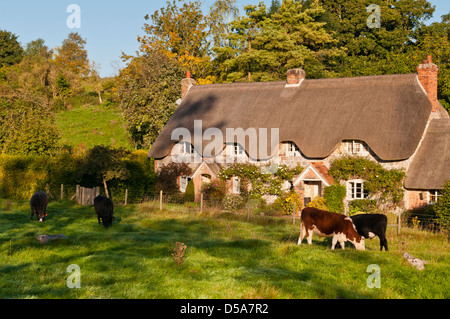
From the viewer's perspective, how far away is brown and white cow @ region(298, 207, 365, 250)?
47.0ft

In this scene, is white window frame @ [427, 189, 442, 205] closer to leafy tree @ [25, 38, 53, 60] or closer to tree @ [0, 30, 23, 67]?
tree @ [0, 30, 23, 67]

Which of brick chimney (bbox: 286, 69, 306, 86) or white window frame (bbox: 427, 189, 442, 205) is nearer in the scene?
white window frame (bbox: 427, 189, 442, 205)

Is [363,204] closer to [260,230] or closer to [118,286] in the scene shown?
[260,230]

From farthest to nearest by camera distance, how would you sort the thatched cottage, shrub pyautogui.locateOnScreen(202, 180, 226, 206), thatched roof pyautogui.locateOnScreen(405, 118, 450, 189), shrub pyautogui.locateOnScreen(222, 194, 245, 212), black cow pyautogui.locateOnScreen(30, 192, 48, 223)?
1. shrub pyautogui.locateOnScreen(202, 180, 226, 206)
2. shrub pyautogui.locateOnScreen(222, 194, 245, 212)
3. the thatched cottage
4. thatched roof pyautogui.locateOnScreen(405, 118, 450, 189)
5. black cow pyautogui.locateOnScreen(30, 192, 48, 223)

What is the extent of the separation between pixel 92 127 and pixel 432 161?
38925mm

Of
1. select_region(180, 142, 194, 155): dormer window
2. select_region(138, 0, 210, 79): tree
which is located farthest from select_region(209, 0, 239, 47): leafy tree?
select_region(180, 142, 194, 155): dormer window

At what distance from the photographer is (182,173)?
31.1 m

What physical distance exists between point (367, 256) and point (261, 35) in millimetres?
32830

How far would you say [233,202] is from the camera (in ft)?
91.7

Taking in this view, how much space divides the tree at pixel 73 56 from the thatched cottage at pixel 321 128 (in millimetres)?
48633

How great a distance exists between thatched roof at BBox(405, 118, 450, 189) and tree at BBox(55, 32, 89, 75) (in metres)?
61.0

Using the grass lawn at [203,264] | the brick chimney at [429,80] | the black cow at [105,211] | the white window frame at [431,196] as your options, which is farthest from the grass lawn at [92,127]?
the grass lawn at [203,264]

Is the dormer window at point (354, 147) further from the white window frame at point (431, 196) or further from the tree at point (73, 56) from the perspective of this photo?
the tree at point (73, 56)

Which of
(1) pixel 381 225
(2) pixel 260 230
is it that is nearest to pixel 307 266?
(1) pixel 381 225
